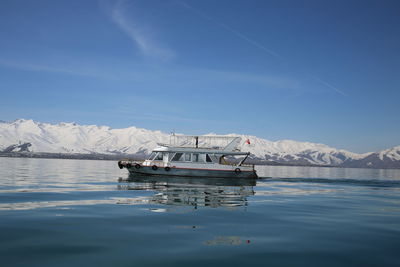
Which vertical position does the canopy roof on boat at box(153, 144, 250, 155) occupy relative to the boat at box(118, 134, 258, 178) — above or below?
above

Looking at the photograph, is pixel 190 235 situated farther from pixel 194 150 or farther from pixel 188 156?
pixel 188 156

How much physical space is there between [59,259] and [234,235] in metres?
6.69

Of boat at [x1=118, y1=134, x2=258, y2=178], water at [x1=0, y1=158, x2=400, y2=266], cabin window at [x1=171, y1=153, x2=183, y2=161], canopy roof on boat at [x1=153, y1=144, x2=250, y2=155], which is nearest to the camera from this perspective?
water at [x1=0, y1=158, x2=400, y2=266]

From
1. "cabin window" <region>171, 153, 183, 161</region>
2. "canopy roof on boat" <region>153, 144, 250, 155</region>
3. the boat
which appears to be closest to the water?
the boat

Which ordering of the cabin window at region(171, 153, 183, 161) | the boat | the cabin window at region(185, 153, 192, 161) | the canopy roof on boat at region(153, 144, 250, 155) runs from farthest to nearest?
the cabin window at region(171, 153, 183, 161)
the cabin window at region(185, 153, 192, 161)
the canopy roof on boat at region(153, 144, 250, 155)
the boat

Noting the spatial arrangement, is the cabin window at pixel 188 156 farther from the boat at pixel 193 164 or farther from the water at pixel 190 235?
the water at pixel 190 235

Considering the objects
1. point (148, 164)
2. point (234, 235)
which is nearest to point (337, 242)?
point (234, 235)

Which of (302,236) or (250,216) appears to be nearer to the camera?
(302,236)

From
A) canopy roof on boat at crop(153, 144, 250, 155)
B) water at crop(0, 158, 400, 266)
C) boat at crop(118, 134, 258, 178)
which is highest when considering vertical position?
canopy roof on boat at crop(153, 144, 250, 155)

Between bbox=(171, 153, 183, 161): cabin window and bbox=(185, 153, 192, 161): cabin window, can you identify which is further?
bbox=(171, 153, 183, 161): cabin window

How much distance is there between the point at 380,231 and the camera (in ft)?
51.3

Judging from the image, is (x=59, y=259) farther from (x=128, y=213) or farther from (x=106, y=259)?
(x=128, y=213)

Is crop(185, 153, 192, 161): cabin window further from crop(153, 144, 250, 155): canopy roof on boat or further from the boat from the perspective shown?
crop(153, 144, 250, 155): canopy roof on boat

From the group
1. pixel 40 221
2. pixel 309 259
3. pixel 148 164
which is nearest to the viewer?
pixel 309 259
